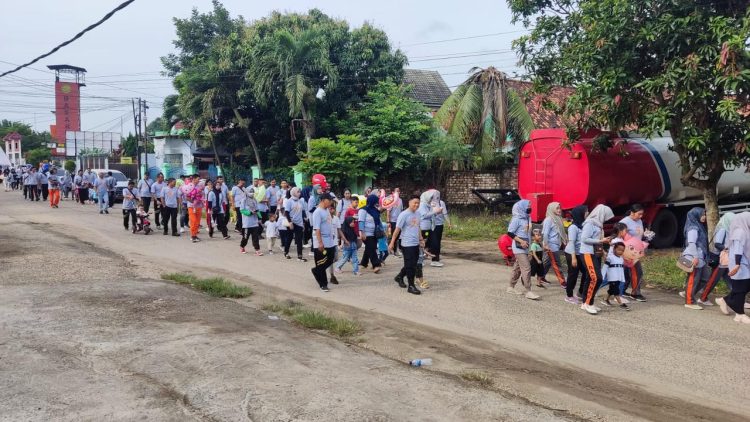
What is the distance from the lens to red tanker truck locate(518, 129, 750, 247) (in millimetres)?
14094

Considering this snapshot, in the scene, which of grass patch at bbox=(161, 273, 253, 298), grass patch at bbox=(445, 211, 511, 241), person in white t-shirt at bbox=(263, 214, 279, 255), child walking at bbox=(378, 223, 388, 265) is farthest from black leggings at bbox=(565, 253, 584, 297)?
grass patch at bbox=(445, 211, 511, 241)

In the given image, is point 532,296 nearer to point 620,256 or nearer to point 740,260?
point 620,256

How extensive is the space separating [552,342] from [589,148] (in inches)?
311

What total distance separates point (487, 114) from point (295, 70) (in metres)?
7.83

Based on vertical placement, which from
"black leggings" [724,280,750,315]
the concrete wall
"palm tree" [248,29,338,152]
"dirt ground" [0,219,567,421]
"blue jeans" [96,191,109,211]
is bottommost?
"dirt ground" [0,219,567,421]

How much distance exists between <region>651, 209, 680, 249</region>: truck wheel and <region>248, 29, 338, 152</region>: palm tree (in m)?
13.1

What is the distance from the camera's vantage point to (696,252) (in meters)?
9.09

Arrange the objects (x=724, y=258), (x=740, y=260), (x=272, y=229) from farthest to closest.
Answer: (x=272, y=229), (x=724, y=258), (x=740, y=260)

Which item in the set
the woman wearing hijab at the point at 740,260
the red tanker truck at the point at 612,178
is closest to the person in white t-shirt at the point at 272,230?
the red tanker truck at the point at 612,178

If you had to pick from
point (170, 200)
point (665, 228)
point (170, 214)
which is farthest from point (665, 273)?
point (170, 214)

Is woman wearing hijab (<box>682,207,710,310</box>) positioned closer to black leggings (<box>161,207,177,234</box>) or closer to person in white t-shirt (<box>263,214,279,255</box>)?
→ person in white t-shirt (<box>263,214,279,255</box>)

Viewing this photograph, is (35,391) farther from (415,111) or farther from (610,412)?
(415,111)

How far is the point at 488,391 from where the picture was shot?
5527 millimetres

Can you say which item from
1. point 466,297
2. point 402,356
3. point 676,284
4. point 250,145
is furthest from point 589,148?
point 250,145
